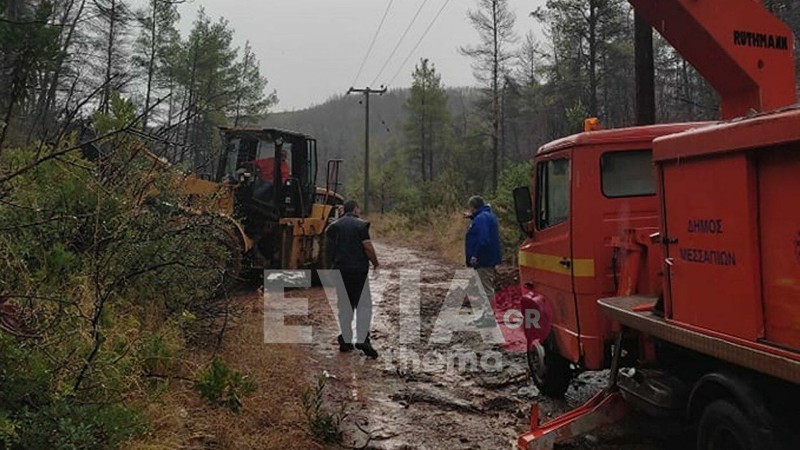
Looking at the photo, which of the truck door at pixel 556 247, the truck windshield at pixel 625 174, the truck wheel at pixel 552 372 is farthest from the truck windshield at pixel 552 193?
the truck wheel at pixel 552 372

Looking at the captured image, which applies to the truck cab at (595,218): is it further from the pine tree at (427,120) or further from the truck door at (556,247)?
the pine tree at (427,120)

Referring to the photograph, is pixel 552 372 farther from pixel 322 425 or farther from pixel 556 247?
pixel 322 425

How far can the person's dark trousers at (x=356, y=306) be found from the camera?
25.1 ft

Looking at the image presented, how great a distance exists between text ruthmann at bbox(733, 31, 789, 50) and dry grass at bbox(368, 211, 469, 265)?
1296 cm

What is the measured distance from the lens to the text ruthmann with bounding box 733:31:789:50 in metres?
4.15

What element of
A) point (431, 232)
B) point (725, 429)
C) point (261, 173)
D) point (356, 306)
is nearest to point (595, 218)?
point (725, 429)

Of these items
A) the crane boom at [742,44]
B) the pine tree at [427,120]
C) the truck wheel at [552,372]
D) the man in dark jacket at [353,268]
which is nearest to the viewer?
the crane boom at [742,44]

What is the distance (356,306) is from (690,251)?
4865 millimetres

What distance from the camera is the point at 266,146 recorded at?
11789mm

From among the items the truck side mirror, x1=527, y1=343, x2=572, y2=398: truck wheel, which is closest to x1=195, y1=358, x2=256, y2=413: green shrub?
x1=527, y1=343, x2=572, y2=398: truck wheel

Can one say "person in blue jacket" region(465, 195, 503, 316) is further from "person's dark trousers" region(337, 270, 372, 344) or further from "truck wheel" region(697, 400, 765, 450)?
"truck wheel" region(697, 400, 765, 450)

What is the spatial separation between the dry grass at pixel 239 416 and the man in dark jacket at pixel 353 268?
1396 mm

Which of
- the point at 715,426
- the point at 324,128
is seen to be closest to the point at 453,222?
the point at 715,426

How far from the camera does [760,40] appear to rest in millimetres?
4191
